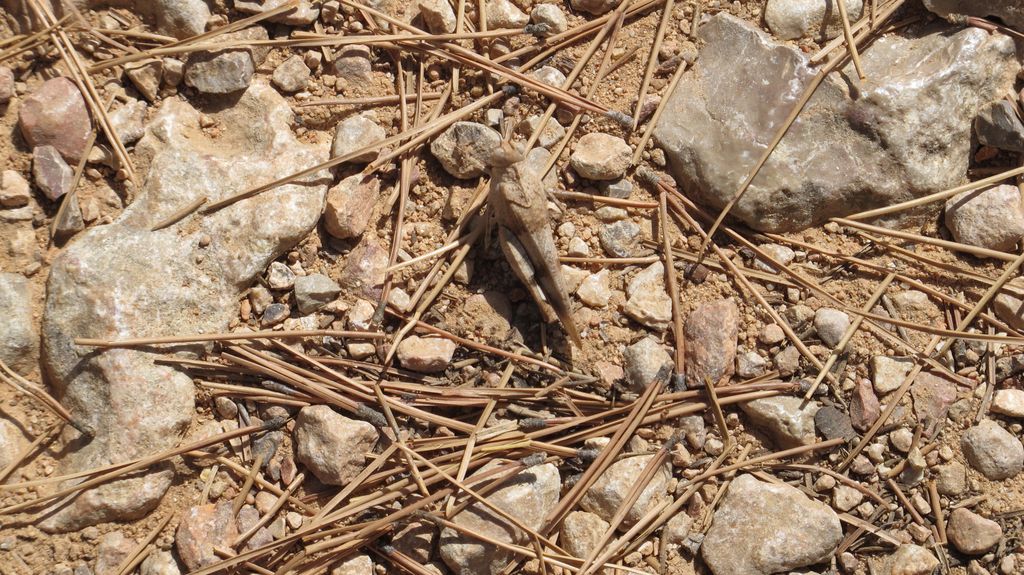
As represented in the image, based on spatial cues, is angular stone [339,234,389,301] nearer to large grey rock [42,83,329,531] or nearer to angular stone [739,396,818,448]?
large grey rock [42,83,329,531]

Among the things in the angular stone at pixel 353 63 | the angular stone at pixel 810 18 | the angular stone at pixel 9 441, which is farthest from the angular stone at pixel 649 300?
the angular stone at pixel 9 441

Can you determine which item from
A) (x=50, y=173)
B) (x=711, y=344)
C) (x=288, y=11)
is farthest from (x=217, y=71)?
(x=711, y=344)

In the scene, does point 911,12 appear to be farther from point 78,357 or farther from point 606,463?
point 78,357

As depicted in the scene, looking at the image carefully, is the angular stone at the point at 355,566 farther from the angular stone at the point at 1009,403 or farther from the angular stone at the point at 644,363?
the angular stone at the point at 1009,403

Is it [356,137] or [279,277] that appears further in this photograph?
[356,137]

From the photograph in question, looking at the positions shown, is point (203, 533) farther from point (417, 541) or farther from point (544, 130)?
point (544, 130)

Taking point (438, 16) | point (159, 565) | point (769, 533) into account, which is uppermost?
point (438, 16)
